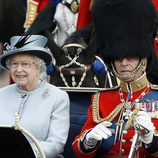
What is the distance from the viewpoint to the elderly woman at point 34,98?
423 centimetres

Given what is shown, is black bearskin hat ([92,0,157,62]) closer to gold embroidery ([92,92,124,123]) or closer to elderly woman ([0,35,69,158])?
gold embroidery ([92,92,124,123])

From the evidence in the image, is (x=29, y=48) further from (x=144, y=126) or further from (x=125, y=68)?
(x=144, y=126)

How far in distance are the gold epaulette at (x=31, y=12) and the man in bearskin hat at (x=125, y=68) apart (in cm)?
173

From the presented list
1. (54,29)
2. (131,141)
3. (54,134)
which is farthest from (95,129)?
(54,29)

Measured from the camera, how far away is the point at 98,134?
360 cm

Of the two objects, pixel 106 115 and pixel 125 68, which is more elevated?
pixel 125 68

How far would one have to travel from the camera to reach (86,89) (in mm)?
4664

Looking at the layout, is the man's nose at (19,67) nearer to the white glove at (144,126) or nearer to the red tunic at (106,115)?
the red tunic at (106,115)

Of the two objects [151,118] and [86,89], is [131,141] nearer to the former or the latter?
[151,118]

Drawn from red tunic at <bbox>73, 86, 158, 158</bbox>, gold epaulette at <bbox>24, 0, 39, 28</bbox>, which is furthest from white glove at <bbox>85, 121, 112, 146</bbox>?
gold epaulette at <bbox>24, 0, 39, 28</bbox>

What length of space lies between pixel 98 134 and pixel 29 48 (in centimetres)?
94

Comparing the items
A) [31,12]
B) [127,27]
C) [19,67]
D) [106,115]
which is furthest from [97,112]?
[31,12]

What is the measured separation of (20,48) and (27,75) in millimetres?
178

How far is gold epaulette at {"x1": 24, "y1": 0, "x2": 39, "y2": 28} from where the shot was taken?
5.57 metres
